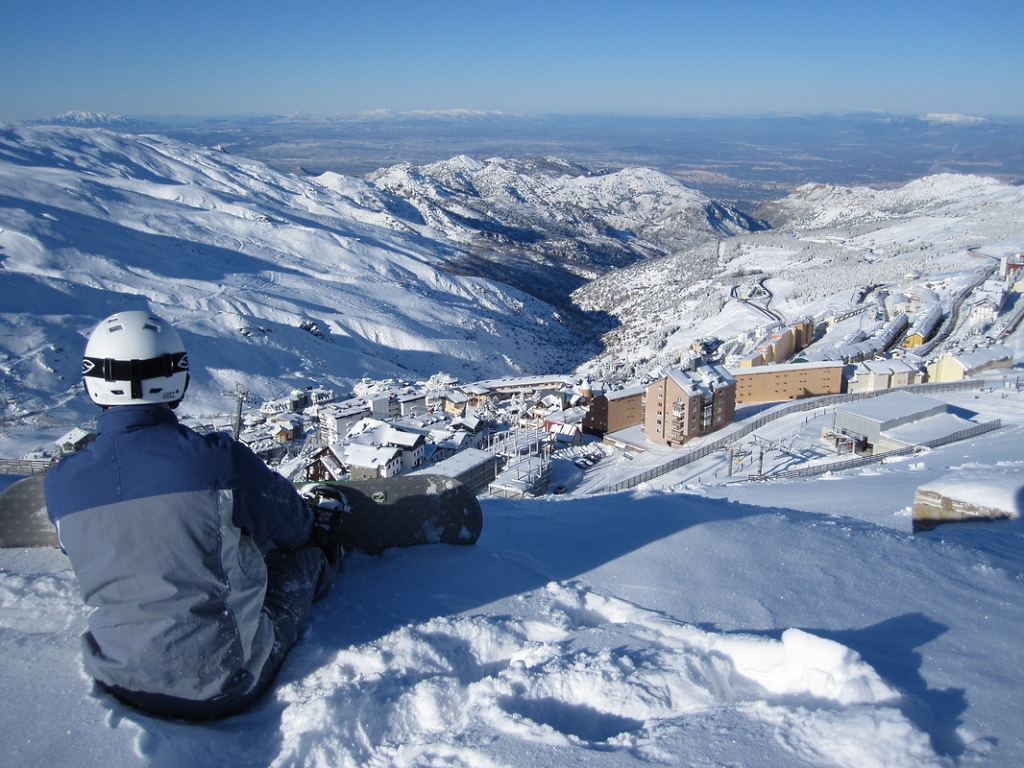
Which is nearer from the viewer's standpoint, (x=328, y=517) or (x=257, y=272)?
(x=328, y=517)

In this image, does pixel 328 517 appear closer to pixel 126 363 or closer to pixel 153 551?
pixel 153 551

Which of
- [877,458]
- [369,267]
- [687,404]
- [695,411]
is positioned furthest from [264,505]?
[369,267]

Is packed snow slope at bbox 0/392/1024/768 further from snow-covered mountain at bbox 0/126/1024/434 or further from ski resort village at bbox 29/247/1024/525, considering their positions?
snow-covered mountain at bbox 0/126/1024/434

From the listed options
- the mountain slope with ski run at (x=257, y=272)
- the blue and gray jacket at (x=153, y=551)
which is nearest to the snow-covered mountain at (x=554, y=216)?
the mountain slope with ski run at (x=257, y=272)

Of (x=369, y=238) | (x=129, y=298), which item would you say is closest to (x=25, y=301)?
(x=129, y=298)

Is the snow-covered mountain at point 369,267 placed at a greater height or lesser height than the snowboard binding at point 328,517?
lesser

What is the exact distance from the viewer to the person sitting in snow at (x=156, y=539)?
2.24 m

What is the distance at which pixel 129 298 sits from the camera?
47.5 metres

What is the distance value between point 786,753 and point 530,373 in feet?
174

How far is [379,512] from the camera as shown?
3.88m

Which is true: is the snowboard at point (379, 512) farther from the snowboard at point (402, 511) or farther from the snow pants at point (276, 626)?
the snow pants at point (276, 626)

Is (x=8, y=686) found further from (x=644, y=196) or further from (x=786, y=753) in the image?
(x=644, y=196)

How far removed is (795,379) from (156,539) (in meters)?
29.4

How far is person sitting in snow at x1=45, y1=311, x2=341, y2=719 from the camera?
7.35 ft
